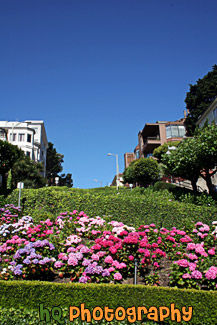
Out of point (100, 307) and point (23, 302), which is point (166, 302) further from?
point (23, 302)

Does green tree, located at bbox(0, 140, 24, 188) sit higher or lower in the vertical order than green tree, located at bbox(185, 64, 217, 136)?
lower

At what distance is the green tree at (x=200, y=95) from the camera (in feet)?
169

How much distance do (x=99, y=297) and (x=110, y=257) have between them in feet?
5.80

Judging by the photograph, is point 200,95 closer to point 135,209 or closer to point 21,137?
point 21,137

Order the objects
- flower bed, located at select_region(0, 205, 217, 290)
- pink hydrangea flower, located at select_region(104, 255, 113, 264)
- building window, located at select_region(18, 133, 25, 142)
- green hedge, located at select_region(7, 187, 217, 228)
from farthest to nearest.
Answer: building window, located at select_region(18, 133, 25, 142) → green hedge, located at select_region(7, 187, 217, 228) → pink hydrangea flower, located at select_region(104, 255, 113, 264) → flower bed, located at select_region(0, 205, 217, 290)

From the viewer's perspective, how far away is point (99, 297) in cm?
593

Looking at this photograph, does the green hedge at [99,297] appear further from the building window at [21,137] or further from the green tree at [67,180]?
the green tree at [67,180]

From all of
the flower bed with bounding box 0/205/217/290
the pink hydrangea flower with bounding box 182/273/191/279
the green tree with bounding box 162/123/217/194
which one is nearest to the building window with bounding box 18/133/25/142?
the green tree with bounding box 162/123/217/194

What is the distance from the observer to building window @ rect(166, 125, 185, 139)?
51.7 m

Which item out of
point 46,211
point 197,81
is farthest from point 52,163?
point 46,211

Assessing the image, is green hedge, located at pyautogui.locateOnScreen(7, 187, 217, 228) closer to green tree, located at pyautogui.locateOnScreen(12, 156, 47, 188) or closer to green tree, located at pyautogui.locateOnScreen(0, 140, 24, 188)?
green tree, located at pyautogui.locateOnScreen(0, 140, 24, 188)

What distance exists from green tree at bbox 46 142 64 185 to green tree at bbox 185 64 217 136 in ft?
108

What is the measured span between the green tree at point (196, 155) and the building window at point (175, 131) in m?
32.6

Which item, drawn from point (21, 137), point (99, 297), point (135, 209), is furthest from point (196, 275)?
point (21, 137)
